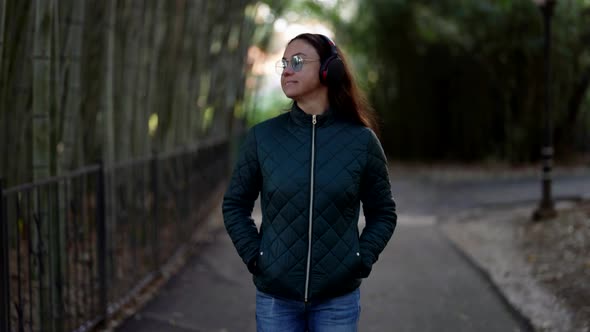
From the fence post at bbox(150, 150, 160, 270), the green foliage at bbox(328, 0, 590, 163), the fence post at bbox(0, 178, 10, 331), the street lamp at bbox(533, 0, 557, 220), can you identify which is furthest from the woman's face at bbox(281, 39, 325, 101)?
the green foliage at bbox(328, 0, 590, 163)

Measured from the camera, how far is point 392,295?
249 inches

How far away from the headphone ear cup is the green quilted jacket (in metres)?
0.12

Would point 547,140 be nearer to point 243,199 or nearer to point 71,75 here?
point 71,75

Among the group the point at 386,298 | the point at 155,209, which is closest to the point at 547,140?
the point at 386,298

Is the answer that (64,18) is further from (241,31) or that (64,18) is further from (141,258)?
(241,31)

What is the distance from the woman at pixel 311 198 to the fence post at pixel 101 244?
7.88ft

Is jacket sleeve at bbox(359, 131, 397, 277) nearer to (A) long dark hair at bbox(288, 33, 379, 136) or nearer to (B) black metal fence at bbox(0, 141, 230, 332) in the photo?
(A) long dark hair at bbox(288, 33, 379, 136)

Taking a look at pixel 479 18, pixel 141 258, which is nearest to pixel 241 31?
pixel 479 18

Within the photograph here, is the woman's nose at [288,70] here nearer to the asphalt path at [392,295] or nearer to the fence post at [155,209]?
the asphalt path at [392,295]

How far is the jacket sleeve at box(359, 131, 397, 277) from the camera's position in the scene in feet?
9.41

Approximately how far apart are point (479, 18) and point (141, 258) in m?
12.6

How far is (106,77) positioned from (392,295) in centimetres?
279

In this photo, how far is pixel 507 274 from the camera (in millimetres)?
7121

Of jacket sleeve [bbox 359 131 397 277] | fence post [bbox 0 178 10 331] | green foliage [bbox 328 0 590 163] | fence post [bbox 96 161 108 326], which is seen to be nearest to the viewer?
jacket sleeve [bbox 359 131 397 277]
